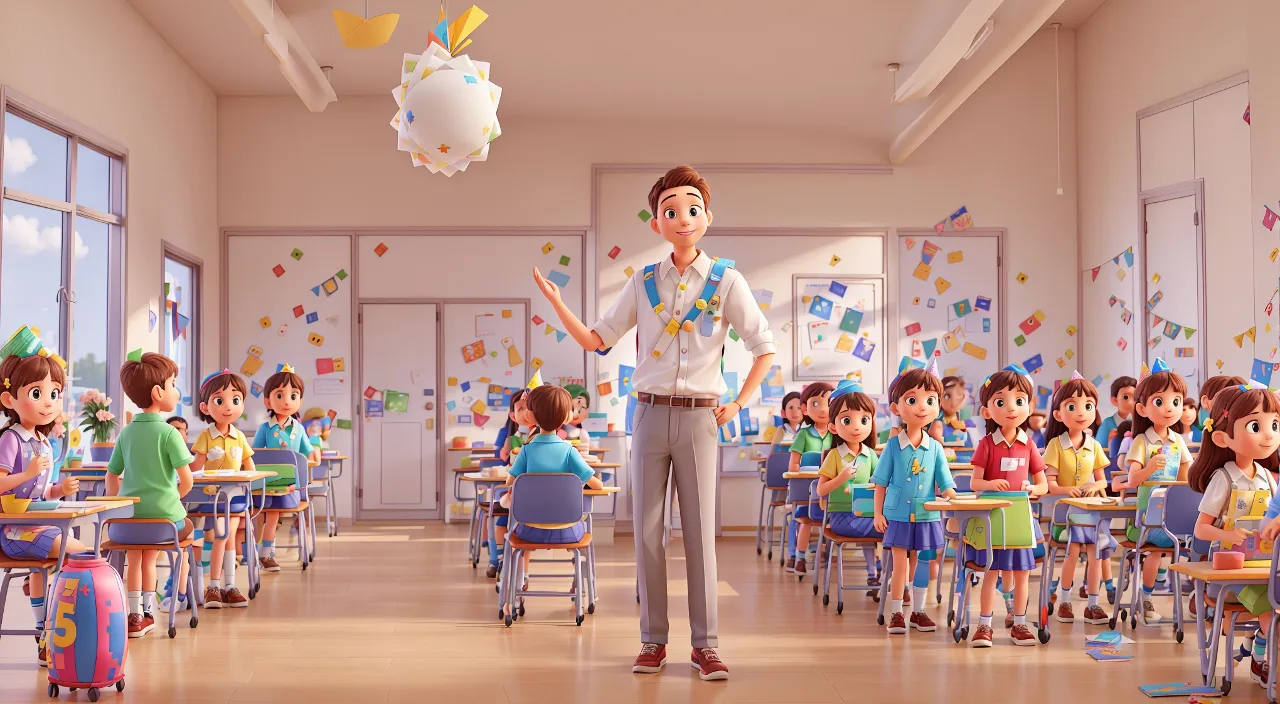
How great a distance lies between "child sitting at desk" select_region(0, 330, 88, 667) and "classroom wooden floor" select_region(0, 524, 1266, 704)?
476mm

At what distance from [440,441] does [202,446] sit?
12.5ft

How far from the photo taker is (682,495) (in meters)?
4.26

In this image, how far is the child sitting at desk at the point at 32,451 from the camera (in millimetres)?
4430

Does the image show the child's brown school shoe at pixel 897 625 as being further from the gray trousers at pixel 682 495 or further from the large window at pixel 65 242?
the large window at pixel 65 242

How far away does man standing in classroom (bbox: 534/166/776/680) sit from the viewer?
420 centimetres

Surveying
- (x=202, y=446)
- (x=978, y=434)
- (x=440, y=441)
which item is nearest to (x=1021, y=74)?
(x=978, y=434)

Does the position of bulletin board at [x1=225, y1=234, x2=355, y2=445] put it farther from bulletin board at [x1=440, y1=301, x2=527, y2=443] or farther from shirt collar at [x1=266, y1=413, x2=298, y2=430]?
shirt collar at [x1=266, y1=413, x2=298, y2=430]

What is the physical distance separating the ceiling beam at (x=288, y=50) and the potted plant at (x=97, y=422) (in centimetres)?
253

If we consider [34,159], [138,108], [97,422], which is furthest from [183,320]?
[34,159]

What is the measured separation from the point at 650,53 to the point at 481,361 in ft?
10.5

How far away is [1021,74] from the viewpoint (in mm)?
9898

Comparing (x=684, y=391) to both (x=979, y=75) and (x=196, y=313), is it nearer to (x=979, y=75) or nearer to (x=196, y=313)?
(x=979, y=75)

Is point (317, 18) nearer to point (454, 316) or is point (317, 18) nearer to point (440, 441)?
point (454, 316)

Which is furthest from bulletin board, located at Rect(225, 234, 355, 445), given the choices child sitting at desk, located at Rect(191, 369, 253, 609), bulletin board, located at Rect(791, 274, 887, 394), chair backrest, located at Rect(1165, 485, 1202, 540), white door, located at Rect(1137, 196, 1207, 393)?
chair backrest, located at Rect(1165, 485, 1202, 540)
